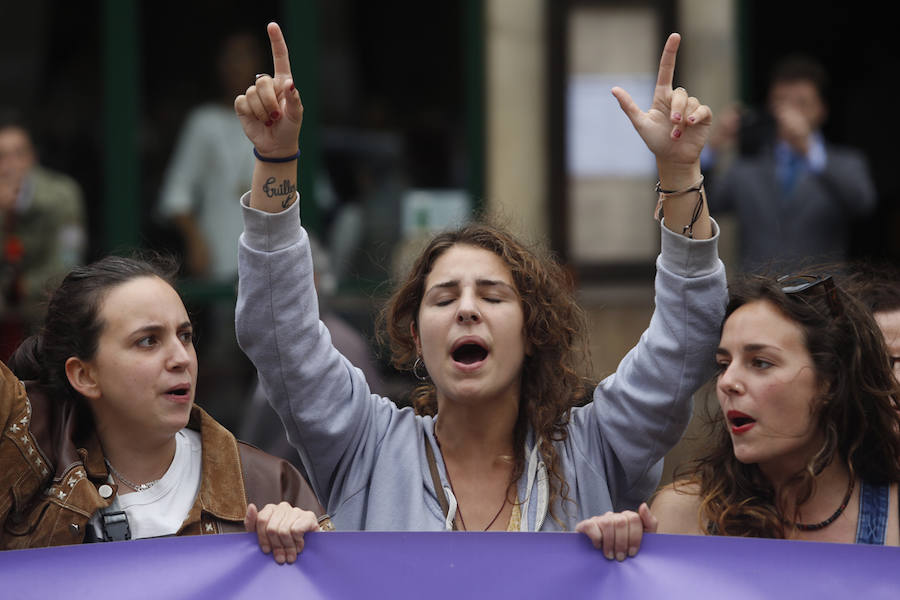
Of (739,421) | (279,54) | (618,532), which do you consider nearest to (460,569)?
(618,532)

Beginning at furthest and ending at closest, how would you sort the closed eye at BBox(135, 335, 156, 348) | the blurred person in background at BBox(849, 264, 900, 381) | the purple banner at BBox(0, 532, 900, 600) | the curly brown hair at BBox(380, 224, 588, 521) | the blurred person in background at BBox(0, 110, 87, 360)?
the blurred person in background at BBox(0, 110, 87, 360), the blurred person in background at BBox(849, 264, 900, 381), the curly brown hair at BBox(380, 224, 588, 521), the closed eye at BBox(135, 335, 156, 348), the purple banner at BBox(0, 532, 900, 600)

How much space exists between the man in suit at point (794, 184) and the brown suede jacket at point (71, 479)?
393 cm

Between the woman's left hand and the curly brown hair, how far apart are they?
57 cm

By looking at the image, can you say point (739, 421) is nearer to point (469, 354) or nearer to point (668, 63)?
point (469, 354)

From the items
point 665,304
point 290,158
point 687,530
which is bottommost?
point 687,530

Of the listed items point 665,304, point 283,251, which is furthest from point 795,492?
point 283,251

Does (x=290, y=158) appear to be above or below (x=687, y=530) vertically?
above

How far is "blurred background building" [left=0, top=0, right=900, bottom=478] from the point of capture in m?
7.28

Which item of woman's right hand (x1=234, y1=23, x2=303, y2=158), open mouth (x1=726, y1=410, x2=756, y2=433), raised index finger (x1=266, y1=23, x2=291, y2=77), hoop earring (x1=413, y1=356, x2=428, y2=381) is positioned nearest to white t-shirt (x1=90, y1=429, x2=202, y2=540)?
hoop earring (x1=413, y1=356, x2=428, y2=381)

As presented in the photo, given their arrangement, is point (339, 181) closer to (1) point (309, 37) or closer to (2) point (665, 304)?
(1) point (309, 37)

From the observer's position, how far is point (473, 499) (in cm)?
310

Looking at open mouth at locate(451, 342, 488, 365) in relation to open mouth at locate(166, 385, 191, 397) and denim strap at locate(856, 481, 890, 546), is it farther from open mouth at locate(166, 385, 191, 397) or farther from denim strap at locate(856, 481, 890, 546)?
denim strap at locate(856, 481, 890, 546)

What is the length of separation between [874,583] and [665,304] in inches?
28.8

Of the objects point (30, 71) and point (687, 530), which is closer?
point (687, 530)
